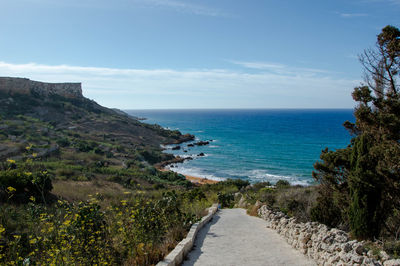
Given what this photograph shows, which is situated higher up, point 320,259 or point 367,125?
point 367,125

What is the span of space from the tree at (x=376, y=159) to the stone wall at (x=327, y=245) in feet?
2.96

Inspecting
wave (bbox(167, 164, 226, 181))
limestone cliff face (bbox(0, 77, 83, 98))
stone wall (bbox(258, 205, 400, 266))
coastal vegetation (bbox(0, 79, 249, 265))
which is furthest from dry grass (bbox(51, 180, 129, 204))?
limestone cliff face (bbox(0, 77, 83, 98))

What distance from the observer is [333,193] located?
9.16 meters

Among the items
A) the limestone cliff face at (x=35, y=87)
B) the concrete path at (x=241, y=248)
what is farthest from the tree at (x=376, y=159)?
the limestone cliff face at (x=35, y=87)

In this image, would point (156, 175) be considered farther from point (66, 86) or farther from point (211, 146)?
point (66, 86)

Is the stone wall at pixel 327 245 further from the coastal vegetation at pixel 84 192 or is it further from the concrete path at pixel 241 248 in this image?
the coastal vegetation at pixel 84 192

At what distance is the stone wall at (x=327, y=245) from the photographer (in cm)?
455

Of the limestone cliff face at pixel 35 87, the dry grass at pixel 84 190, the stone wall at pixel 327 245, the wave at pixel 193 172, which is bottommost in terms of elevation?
the wave at pixel 193 172

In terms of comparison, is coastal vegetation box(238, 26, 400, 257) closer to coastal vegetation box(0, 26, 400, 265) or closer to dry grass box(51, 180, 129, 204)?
coastal vegetation box(0, 26, 400, 265)

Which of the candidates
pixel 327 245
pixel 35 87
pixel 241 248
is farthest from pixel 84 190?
pixel 35 87

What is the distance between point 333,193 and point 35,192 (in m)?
13.0

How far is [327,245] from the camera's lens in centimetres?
559

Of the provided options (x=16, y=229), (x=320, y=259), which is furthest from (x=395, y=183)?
(x=16, y=229)

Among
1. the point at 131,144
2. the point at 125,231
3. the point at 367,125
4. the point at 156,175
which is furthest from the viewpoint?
the point at 131,144
